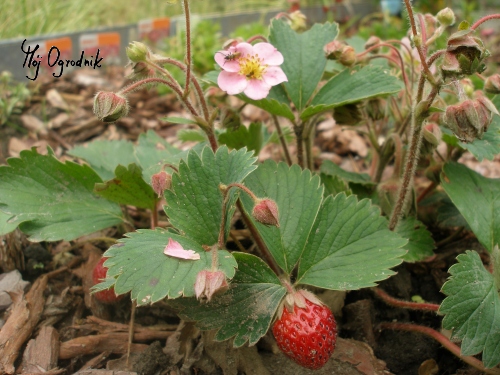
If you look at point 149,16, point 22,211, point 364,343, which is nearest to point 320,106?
point 364,343

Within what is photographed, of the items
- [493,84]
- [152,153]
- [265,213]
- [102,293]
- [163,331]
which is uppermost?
[493,84]

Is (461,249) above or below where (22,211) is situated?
below

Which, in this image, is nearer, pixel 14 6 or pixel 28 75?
pixel 28 75

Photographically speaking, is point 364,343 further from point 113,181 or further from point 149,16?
point 149,16

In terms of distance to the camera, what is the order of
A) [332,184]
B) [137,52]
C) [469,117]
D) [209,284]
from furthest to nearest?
[332,184]
[137,52]
[469,117]
[209,284]

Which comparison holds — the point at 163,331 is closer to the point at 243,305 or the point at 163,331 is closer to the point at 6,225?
the point at 243,305

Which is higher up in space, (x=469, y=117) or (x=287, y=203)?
(x=469, y=117)

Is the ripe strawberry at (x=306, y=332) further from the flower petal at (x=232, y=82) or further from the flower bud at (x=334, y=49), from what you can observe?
the flower bud at (x=334, y=49)

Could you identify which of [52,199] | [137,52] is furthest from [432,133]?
[52,199]
